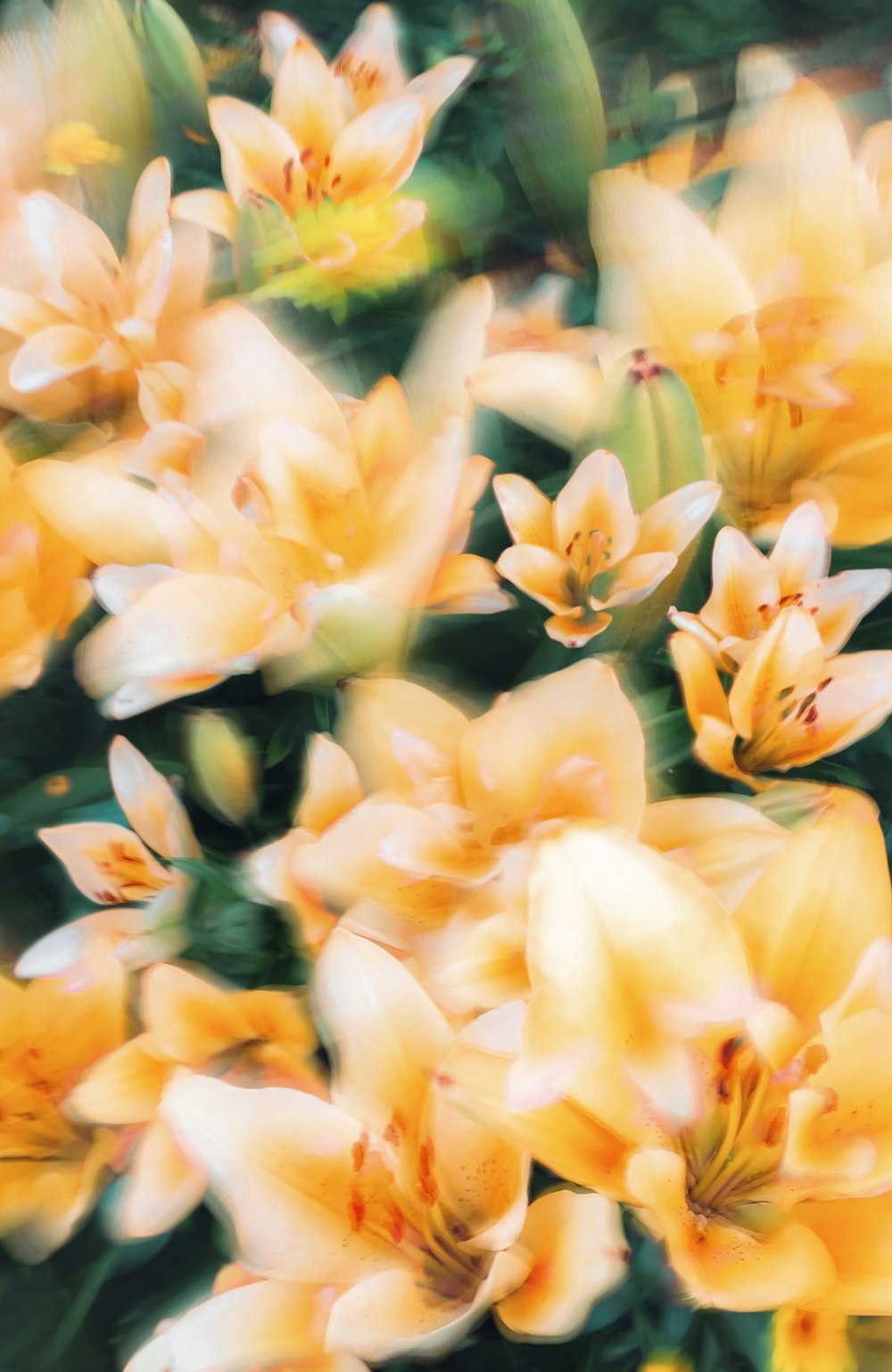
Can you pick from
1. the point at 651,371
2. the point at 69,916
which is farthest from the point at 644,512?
the point at 69,916

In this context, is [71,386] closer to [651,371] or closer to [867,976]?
[651,371]

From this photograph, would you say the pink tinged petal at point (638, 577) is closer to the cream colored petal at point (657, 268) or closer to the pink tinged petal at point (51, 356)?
the cream colored petal at point (657, 268)

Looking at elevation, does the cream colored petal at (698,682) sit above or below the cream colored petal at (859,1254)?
above

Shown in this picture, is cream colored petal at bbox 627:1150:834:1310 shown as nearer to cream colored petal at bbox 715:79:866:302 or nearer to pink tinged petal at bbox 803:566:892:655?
pink tinged petal at bbox 803:566:892:655

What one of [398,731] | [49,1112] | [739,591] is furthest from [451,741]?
[49,1112]

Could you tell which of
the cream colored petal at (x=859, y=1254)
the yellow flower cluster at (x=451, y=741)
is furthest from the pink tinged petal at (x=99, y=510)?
the cream colored petal at (x=859, y=1254)

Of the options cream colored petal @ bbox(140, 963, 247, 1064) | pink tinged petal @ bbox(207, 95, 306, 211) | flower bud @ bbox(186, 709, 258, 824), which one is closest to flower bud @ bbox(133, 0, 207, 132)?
pink tinged petal @ bbox(207, 95, 306, 211)

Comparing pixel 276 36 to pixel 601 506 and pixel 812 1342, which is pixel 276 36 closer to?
pixel 601 506
